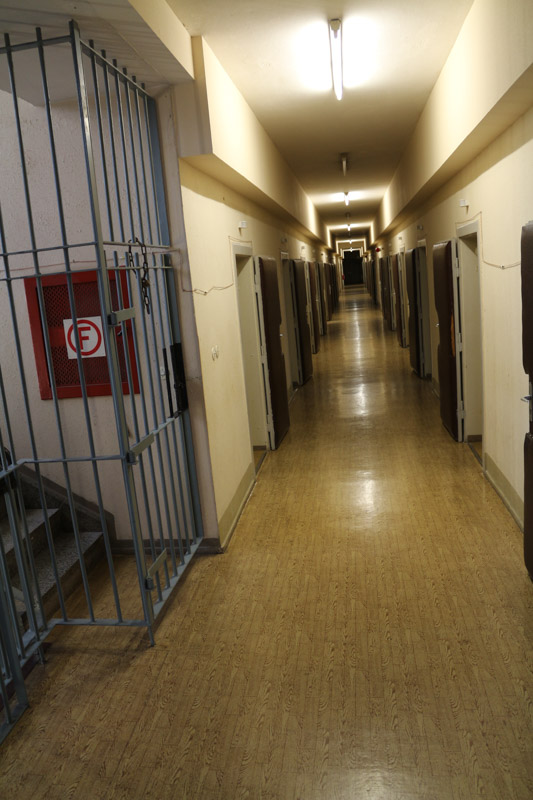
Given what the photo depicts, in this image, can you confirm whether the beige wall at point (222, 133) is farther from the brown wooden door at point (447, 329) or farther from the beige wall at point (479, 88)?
the brown wooden door at point (447, 329)

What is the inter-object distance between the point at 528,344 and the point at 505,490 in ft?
5.89

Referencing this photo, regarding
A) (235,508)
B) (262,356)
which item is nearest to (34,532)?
(235,508)

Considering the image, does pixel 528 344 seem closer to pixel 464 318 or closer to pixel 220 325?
pixel 220 325

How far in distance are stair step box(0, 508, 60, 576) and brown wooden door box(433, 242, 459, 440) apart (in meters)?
3.95

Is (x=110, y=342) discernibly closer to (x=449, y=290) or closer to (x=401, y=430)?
(x=449, y=290)

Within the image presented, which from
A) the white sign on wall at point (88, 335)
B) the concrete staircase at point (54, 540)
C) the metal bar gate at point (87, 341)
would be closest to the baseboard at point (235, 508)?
the metal bar gate at point (87, 341)

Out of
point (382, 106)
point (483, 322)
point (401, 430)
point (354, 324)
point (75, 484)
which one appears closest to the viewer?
point (75, 484)

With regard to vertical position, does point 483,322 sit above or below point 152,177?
below

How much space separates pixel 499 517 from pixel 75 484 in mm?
3059

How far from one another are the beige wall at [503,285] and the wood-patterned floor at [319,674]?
0.43 meters

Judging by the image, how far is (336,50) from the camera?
4266mm

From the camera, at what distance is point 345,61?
4699mm

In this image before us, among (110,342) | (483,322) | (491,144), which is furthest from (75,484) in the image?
(491,144)

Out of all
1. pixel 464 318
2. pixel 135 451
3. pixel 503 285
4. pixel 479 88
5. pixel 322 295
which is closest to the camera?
pixel 135 451
